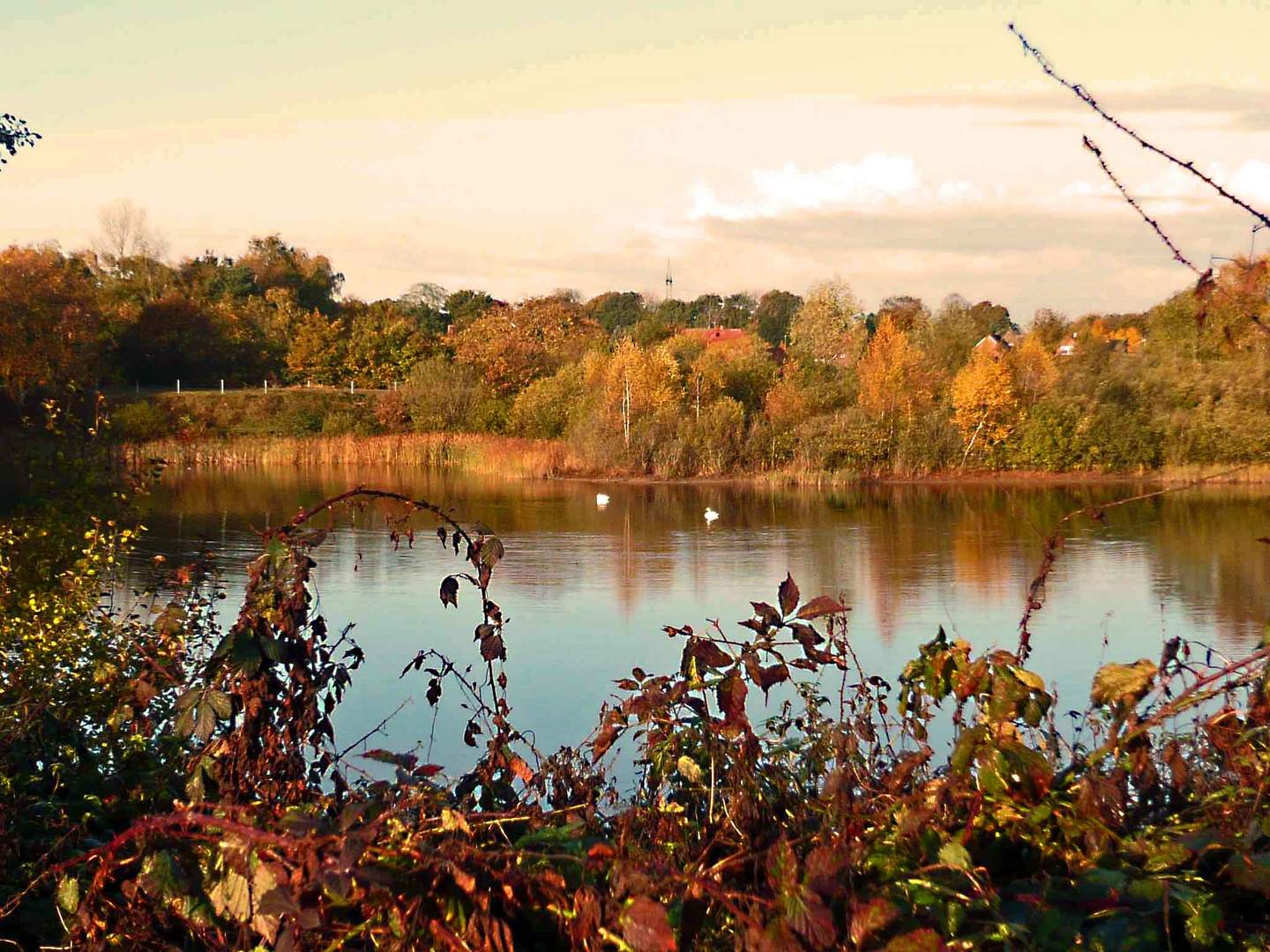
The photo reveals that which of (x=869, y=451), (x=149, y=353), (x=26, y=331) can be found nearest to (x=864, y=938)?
(x=869, y=451)

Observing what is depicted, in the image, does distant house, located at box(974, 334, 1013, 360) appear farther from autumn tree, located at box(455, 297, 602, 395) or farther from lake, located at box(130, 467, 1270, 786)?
autumn tree, located at box(455, 297, 602, 395)

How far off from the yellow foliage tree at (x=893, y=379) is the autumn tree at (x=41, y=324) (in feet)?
63.4

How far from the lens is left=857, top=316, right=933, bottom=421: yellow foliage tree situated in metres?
35.6

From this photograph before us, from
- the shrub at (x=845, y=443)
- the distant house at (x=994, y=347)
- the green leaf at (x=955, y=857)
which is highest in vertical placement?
the distant house at (x=994, y=347)

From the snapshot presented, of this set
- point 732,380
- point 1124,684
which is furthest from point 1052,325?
point 1124,684

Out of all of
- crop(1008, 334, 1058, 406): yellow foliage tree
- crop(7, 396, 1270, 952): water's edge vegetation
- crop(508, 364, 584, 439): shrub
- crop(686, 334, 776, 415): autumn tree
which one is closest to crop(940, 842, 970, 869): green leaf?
crop(7, 396, 1270, 952): water's edge vegetation

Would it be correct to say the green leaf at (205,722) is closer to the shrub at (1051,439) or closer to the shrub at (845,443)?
the shrub at (845,443)

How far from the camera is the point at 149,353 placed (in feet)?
178

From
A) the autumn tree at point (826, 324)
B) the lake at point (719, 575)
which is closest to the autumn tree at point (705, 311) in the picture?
the autumn tree at point (826, 324)

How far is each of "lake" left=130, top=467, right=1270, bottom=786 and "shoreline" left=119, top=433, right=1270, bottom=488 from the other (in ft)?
8.70

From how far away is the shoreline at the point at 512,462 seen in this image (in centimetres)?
3288

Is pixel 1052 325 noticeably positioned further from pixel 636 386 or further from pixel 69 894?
pixel 69 894

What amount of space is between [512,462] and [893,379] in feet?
32.4

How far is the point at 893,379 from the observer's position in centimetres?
3600
